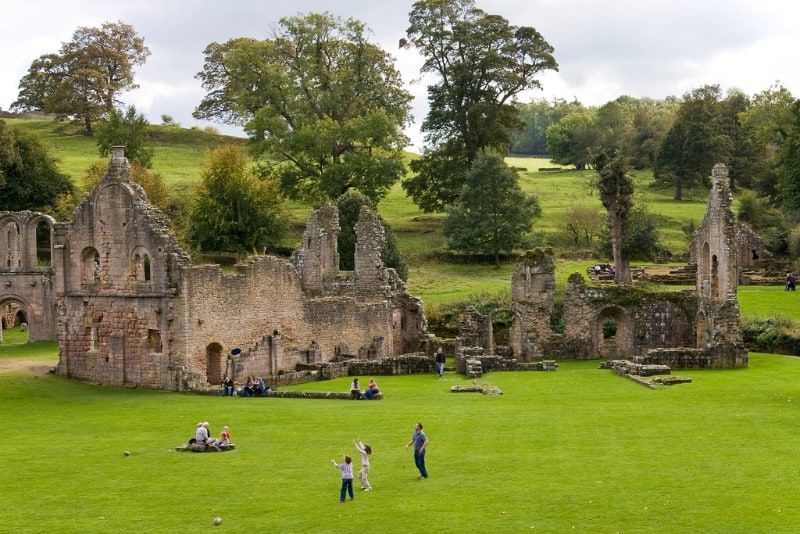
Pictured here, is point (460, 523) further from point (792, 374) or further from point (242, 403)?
point (792, 374)

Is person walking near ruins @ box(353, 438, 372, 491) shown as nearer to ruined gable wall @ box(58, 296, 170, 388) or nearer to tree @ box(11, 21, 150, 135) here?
ruined gable wall @ box(58, 296, 170, 388)

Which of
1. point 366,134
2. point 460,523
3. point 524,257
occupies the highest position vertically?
point 366,134

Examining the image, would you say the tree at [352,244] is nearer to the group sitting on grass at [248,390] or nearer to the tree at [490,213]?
the tree at [490,213]

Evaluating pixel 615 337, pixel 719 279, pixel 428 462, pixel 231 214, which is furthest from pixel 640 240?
pixel 428 462

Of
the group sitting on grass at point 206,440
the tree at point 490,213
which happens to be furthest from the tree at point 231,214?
the group sitting on grass at point 206,440

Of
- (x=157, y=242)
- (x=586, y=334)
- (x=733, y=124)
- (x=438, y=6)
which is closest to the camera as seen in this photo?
(x=157, y=242)

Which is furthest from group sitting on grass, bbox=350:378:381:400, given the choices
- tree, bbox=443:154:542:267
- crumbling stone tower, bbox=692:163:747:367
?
tree, bbox=443:154:542:267

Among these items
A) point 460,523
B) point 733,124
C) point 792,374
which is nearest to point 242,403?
point 460,523

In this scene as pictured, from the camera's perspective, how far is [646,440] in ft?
94.3

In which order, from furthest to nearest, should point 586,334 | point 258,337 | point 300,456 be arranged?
point 586,334 < point 258,337 < point 300,456

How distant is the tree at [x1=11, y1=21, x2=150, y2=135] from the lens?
10169 centimetres

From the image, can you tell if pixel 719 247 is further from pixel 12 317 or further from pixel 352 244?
pixel 12 317

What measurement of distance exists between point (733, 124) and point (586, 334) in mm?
51232

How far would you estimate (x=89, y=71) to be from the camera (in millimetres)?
100188
